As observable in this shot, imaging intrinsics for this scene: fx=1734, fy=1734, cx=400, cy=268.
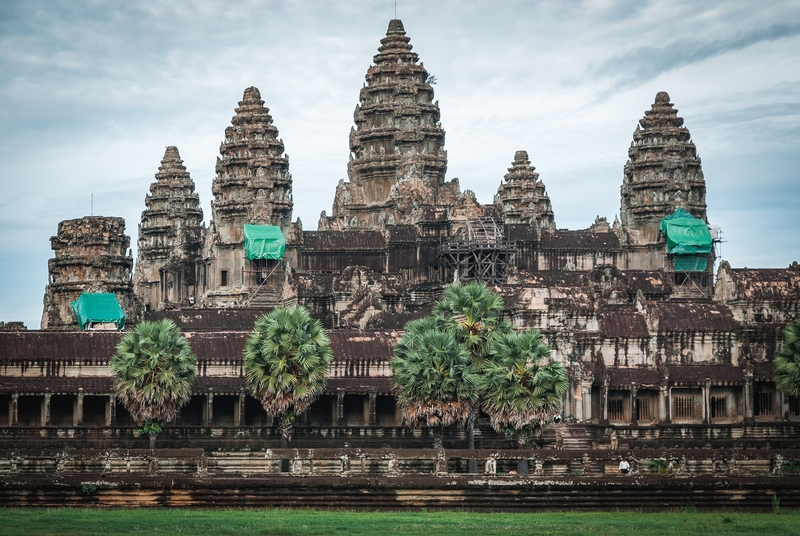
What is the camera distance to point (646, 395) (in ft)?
276

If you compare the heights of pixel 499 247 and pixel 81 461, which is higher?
pixel 499 247

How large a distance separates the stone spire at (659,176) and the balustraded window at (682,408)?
37.5 meters

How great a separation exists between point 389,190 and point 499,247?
22.0 metres

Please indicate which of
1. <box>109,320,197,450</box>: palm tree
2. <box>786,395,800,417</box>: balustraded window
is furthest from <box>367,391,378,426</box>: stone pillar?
<box>786,395,800,417</box>: balustraded window

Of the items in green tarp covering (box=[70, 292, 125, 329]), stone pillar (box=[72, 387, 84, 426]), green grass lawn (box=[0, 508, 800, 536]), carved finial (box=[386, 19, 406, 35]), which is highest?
carved finial (box=[386, 19, 406, 35])

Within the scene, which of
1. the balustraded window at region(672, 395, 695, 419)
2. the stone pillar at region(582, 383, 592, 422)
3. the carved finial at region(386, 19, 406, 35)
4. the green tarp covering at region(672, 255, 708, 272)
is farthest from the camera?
the carved finial at region(386, 19, 406, 35)

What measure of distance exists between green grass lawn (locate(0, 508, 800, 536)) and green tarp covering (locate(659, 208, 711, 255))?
6528 centimetres

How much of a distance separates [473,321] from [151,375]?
547 inches

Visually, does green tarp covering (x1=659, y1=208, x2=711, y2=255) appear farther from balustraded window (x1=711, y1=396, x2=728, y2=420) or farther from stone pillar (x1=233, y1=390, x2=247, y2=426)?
stone pillar (x1=233, y1=390, x2=247, y2=426)

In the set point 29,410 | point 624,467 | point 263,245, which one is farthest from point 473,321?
point 263,245

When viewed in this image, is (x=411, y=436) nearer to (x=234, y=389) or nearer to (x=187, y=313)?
(x=234, y=389)

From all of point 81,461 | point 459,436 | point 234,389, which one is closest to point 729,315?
point 459,436

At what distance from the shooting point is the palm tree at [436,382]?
71125mm

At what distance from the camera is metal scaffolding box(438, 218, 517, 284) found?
Result: 339ft
